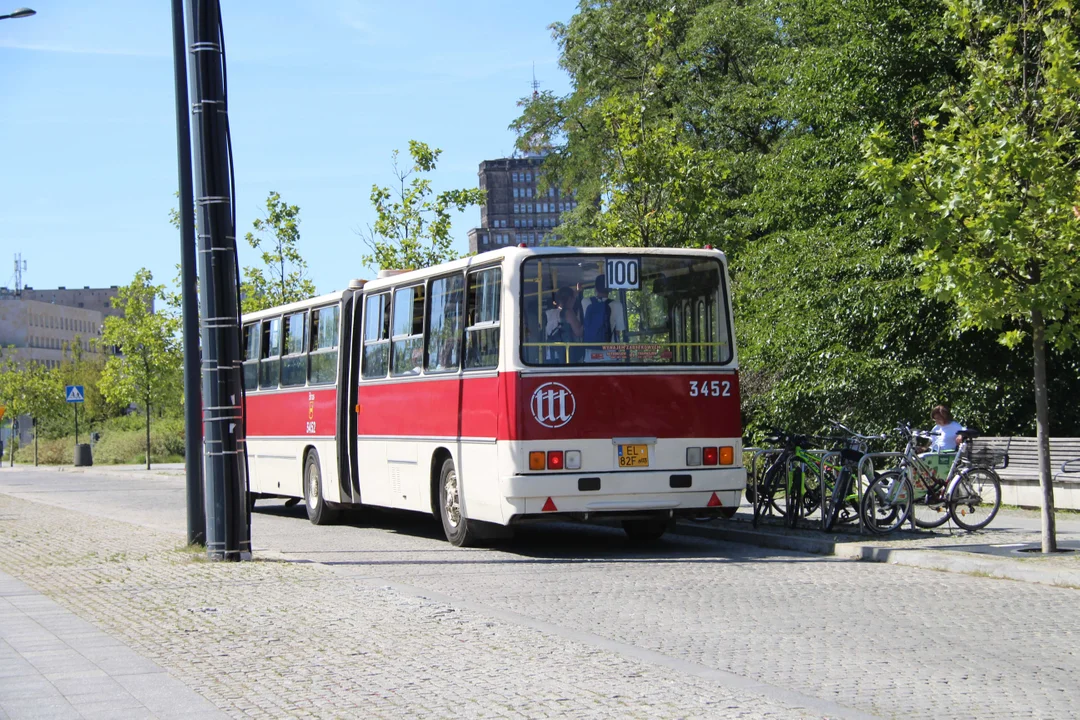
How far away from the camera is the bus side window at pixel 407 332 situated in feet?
54.1

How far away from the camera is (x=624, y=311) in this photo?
14.5m

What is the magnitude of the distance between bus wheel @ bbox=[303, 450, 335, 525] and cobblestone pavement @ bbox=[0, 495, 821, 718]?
661 cm

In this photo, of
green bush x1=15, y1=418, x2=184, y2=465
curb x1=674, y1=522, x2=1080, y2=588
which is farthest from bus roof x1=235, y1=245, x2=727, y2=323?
green bush x1=15, y1=418, x2=184, y2=465

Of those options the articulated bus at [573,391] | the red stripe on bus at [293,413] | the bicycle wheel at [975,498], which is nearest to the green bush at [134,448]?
the red stripe on bus at [293,413]

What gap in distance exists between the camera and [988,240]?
12.3 m

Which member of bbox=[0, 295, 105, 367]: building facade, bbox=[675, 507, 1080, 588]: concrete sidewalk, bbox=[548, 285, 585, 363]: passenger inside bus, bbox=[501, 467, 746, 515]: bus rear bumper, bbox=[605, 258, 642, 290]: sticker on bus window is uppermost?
bbox=[0, 295, 105, 367]: building facade

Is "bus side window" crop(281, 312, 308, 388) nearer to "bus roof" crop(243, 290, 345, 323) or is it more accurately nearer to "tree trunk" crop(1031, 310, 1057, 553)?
"bus roof" crop(243, 290, 345, 323)

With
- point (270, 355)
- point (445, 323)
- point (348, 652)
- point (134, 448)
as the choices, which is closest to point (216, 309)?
point (445, 323)

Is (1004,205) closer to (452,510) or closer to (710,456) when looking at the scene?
(710,456)

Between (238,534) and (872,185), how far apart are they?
7.12 metres

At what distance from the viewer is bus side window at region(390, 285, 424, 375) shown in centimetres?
1650

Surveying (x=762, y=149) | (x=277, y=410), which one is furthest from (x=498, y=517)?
(x=762, y=149)

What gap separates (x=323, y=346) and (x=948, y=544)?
9541 mm

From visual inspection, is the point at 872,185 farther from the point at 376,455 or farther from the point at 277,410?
the point at 277,410
